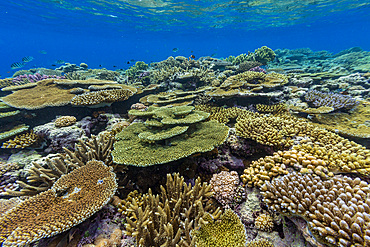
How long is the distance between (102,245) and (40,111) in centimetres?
718

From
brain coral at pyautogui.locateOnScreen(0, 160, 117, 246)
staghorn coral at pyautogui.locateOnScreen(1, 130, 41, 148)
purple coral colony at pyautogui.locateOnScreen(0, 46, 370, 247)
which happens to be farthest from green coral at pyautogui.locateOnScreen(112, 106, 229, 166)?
staghorn coral at pyautogui.locateOnScreen(1, 130, 41, 148)

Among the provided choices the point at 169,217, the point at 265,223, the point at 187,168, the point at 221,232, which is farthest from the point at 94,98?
the point at 265,223

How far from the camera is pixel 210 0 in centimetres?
2652

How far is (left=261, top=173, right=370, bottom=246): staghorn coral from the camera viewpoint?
1.91 meters

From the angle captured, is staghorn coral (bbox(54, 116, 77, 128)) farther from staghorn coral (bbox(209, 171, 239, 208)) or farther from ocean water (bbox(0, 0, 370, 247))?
staghorn coral (bbox(209, 171, 239, 208))

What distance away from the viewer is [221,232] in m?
2.83

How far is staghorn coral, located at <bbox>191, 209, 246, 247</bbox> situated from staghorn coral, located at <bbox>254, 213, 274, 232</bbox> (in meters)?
0.48

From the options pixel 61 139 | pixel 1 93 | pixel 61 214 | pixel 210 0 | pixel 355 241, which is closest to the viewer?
pixel 355 241

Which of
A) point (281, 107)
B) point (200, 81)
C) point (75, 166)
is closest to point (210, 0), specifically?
point (200, 81)

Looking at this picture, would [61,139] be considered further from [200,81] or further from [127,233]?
[200,81]

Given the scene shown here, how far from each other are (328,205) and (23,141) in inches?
345

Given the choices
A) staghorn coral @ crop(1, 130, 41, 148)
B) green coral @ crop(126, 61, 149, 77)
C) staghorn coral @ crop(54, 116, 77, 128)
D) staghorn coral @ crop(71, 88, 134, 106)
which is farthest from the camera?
green coral @ crop(126, 61, 149, 77)

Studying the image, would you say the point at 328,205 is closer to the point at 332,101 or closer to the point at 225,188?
the point at 225,188

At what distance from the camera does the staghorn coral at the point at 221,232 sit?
259cm
